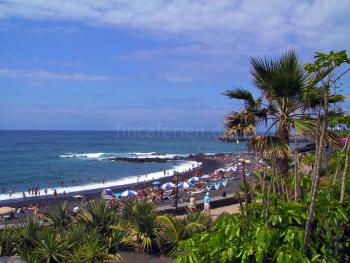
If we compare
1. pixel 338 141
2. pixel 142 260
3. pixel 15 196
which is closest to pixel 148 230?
pixel 142 260

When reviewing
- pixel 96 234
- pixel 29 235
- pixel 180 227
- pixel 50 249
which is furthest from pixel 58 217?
pixel 180 227

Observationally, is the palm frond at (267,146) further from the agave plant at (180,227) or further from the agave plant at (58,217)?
the agave plant at (58,217)

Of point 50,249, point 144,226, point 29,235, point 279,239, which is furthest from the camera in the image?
point 144,226

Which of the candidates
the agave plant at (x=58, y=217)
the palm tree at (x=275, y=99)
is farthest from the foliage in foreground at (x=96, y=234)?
the palm tree at (x=275, y=99)

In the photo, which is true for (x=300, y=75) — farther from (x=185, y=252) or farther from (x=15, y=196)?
(x=15, y=196)

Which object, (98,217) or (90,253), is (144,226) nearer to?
(98,217)

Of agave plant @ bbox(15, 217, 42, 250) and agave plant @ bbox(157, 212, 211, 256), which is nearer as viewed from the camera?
agave plant @ bbox(15, 217, 42, 250)

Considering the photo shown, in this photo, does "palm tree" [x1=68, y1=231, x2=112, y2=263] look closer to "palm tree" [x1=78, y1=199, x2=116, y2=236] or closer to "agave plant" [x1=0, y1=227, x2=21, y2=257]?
"palm tree" [x1=78, y1=199, x2=116, y2=236]

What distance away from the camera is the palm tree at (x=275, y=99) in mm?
5902

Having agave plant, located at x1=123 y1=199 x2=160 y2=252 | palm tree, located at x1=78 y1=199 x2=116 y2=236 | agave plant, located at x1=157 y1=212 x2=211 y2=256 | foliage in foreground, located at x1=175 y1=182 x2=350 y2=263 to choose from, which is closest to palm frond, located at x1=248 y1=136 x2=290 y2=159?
foliage in foreground, located at x1=175 y1=182 x2=350 y2=263

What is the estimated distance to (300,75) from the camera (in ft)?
19.2

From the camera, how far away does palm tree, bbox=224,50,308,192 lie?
5902 millimetres

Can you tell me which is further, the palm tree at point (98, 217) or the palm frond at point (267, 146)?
the palm tree at point (98, 217)

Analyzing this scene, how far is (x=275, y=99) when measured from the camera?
20.2 feet
